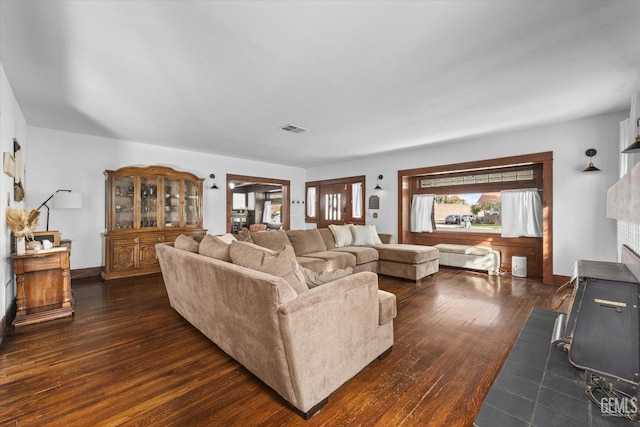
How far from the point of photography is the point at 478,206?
5.56 m

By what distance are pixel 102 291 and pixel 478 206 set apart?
22.1 ft

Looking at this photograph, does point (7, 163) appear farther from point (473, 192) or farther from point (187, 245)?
point (473, 192)

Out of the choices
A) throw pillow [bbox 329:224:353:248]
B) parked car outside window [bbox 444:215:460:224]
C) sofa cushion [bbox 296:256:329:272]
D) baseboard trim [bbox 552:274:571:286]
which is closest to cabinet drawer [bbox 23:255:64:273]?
sofa cushion [bbox 296:256:329:272]

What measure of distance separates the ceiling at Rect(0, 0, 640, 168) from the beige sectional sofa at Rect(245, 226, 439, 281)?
188 cm

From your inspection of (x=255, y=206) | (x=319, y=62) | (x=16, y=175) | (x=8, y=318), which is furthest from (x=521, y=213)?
(x=255, y=206)

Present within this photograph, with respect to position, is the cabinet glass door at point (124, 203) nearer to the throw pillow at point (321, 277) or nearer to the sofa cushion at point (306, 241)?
the sofa cushion at point (306, 241)

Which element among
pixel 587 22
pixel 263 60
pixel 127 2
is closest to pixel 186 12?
pixel 127 2

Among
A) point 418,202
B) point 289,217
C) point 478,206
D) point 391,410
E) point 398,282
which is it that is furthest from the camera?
point 289,217

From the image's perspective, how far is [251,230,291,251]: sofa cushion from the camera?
429 centimetres

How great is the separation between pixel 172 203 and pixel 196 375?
179 inches

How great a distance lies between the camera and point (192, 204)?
6.03m

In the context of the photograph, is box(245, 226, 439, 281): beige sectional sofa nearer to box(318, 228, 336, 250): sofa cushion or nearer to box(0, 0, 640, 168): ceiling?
box(318, 228, 336, 250): sofa cushion

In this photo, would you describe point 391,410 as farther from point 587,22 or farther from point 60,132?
point 60,132

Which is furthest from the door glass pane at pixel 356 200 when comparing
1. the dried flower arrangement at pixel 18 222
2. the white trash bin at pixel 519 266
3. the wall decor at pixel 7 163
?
the wall decor at pixel 7 163
